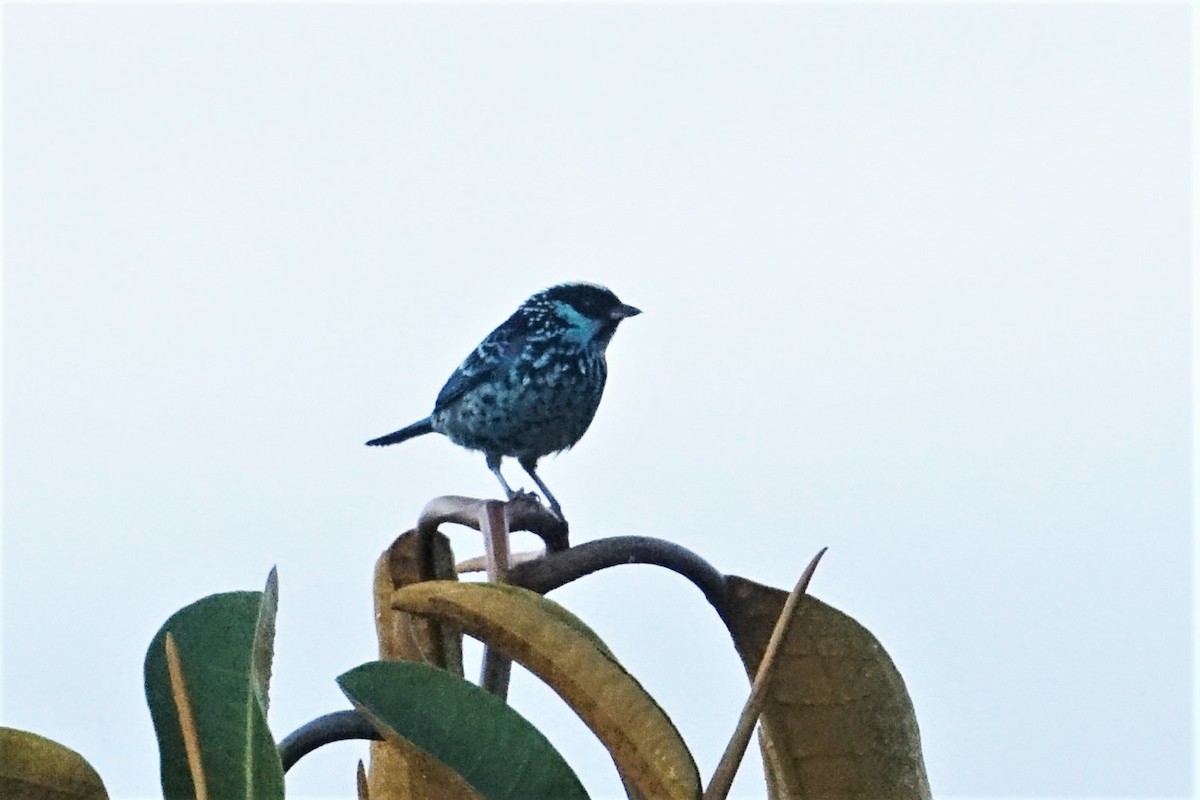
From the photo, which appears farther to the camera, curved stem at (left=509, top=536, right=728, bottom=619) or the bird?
the bird

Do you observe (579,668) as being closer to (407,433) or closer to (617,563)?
(617,563)

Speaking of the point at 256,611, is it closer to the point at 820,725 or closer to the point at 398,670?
the point at 398,670

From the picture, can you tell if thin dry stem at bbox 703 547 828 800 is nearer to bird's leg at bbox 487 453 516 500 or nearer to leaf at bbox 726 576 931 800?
leaf at bbox 726 576 931 800

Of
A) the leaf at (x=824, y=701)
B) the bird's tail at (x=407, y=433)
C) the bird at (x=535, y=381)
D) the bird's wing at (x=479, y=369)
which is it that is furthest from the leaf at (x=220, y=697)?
the bird's tail at (x=407, y=433)

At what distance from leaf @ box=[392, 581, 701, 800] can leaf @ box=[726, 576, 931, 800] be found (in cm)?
15

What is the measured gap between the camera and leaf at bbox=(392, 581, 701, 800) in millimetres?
583

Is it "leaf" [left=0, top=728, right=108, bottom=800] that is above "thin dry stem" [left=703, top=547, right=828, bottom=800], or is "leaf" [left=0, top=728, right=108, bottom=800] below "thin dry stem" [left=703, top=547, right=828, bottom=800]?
below

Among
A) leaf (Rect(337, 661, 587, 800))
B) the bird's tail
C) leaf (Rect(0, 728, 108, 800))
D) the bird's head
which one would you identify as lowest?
leaf (Rect(0, 728, 108, 800))

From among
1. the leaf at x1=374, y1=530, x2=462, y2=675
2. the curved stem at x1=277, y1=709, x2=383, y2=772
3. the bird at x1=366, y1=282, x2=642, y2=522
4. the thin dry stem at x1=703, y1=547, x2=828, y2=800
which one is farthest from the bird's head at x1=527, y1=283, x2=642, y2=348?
the thin dry stem at x1=703, y1=547, x2=828, y2=800

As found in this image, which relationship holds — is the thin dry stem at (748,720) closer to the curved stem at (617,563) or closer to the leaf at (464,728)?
the leaf at (464,728)

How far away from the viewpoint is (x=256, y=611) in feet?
2.26

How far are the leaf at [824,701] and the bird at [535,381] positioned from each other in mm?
547

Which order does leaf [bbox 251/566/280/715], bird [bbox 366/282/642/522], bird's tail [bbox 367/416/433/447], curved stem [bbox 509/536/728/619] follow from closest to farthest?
leaf [bbox 251/566/280/715]
curved stem [bbox 509/536/728/619]
bird [bbox 366/282/642/522]
bird's tail [bbox 367/416/433/447]

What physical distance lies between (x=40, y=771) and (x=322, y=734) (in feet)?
0.44
